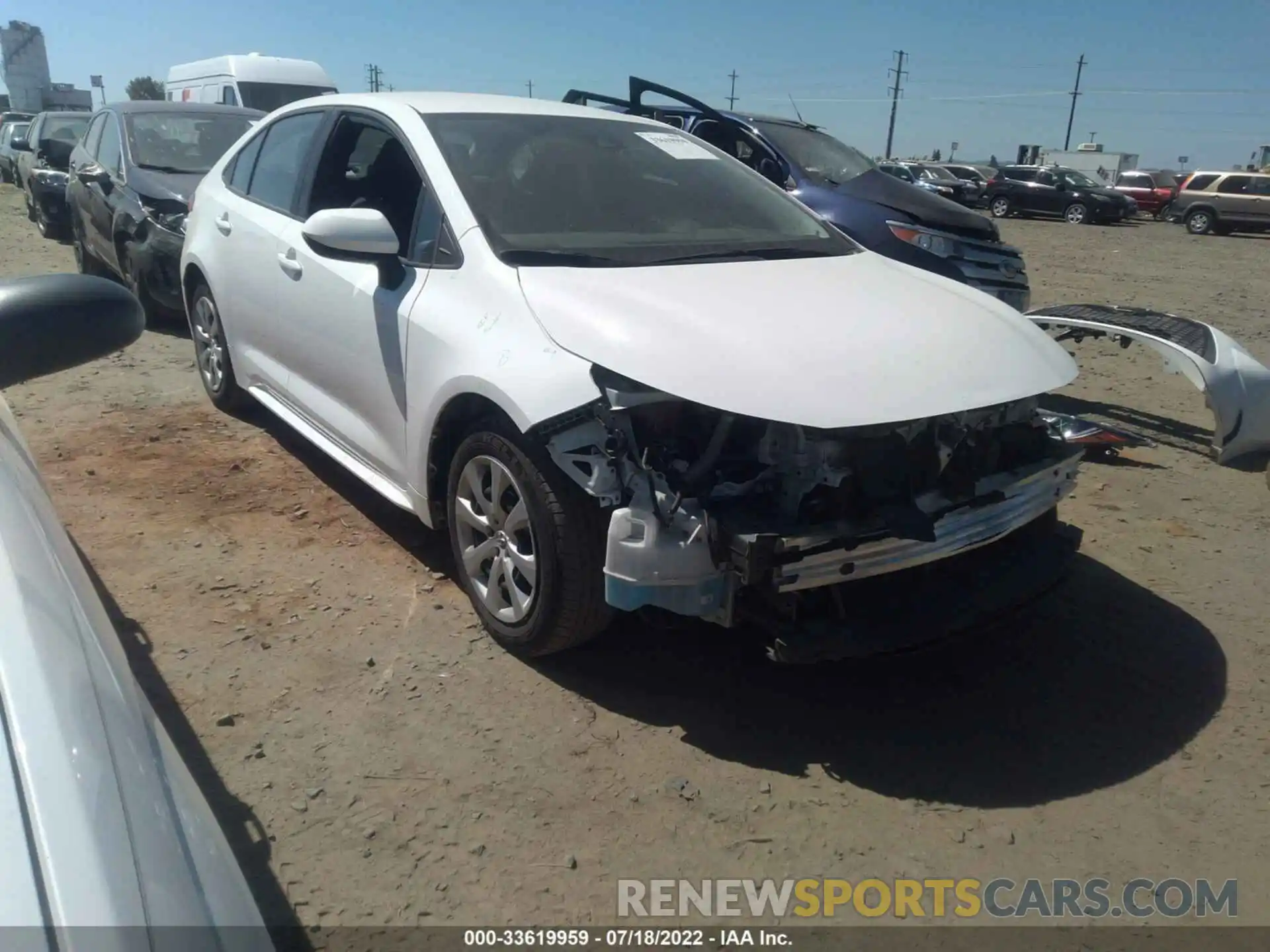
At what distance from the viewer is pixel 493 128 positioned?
3689 millimetres

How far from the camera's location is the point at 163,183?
7.39 metres

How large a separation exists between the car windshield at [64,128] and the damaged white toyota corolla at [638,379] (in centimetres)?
1374

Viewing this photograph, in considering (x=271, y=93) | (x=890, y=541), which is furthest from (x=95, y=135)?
(x=890, y=541)

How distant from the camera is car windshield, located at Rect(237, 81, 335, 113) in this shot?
1617 centimetres

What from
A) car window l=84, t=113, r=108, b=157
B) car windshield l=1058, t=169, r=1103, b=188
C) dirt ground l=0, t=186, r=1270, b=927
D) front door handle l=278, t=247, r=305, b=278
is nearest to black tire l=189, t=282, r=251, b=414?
dirt ground l=0, t=186, r=1270, b=927

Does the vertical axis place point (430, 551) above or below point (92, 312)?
below

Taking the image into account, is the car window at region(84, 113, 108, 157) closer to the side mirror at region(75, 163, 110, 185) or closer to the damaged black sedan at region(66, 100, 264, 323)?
the damaged black sedan at region(66, 100, 264, 323)

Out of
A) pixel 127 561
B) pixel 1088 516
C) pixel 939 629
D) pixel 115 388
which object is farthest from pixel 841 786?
pixel 115 388

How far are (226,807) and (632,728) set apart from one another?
44.4 inches

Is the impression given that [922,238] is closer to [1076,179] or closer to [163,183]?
[163,183]

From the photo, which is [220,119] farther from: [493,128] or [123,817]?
[123,817]

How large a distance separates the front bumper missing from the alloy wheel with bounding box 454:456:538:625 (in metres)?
0.75

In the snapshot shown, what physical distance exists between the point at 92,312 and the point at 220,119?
302 inches

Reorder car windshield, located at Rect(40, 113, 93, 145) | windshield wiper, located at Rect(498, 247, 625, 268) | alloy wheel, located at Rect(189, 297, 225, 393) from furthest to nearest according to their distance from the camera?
1. car windshield, located at Rect(40, 113, 93, 145)
2. alloy wheel, located at Rect(189, 297, 225, 393)
3. windshield wiper, located at Rect(498, 247, 625, 268)
